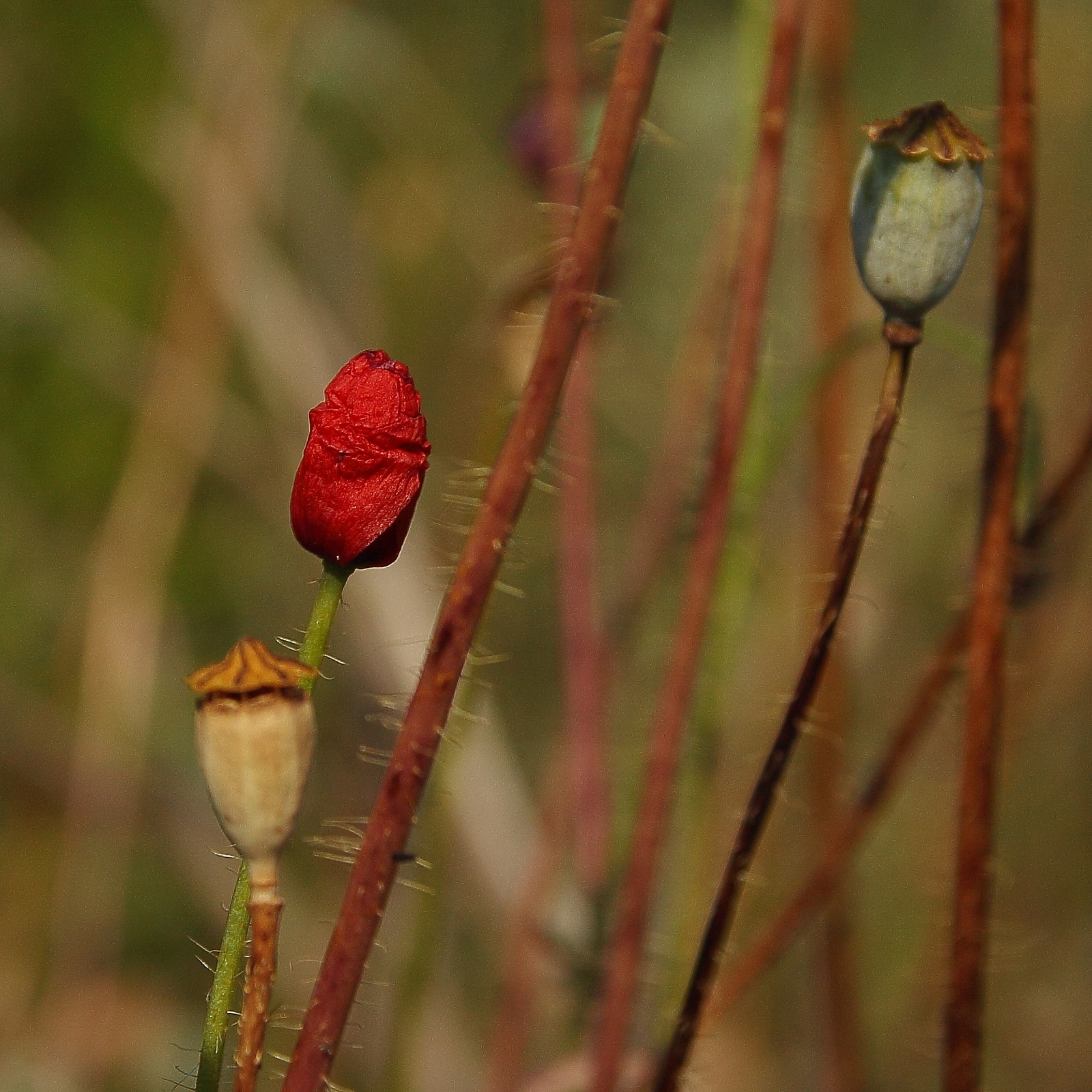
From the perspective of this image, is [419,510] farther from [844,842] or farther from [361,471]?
[361,471]

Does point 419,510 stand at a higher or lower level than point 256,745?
higher

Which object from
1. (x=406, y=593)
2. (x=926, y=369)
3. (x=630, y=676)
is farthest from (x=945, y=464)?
(x=406, y=593)

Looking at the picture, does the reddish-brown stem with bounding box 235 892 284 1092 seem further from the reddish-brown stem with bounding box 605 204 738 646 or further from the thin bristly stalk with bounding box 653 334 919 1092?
the reddish-brown stem with bounding box 605 204 738 646

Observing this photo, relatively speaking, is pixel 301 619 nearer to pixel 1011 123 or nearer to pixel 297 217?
pixel 297 217

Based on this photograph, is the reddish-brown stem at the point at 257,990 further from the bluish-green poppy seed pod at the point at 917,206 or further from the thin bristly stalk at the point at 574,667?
the thin bristly stalk at the point at 574,667

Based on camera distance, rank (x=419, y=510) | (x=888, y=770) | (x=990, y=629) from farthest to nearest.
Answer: (x=419, y=510), (x=888, y=770), (x=990, y=629)

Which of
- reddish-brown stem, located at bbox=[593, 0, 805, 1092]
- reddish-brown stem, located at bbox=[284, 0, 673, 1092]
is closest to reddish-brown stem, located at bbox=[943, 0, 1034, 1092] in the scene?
reddish-brown stem, located at bbox=[593, 0, 805, 1092]

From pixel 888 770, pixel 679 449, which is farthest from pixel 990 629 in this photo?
pixel 679 449
